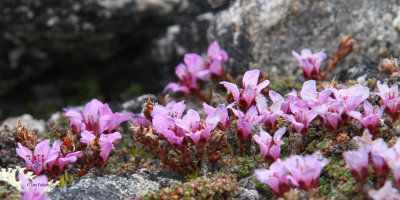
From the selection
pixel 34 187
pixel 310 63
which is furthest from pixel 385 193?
pixel 34 187

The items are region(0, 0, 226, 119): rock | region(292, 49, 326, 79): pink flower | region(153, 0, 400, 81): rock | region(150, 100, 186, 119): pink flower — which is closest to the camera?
region(150, 100, 186, 119): pink flower

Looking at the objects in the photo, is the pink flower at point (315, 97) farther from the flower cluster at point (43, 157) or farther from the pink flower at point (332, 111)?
the flower cluster at point (43, 157)

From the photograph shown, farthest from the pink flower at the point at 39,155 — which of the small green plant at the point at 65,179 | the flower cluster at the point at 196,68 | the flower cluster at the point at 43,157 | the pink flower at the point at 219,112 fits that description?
the flower cluster at the point at 196,68

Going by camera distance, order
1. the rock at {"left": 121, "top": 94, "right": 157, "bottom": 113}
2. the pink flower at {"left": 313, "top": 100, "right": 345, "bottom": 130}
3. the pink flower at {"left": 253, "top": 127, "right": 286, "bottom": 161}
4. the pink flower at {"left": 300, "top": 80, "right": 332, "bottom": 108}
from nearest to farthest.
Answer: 1. the pink flower at {"left": 253, "top": 127, "right": 286, "bottom": 161}
2. the pink flower at {"left": 313, "top": 100, "right": 345, "bottom": 130}
3. the pink flower at {"left": 300, "top": 80, "right": 332, "bottom": 108}
4. the rock at {"left": 121, "top": 94, "right": 157, "bottom": 113}

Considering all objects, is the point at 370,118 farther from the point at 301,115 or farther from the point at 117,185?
the point at 117,185

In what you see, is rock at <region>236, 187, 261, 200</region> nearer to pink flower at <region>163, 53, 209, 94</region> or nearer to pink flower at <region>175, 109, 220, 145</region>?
pink flower at <region>175, 109, 220, 145</region>

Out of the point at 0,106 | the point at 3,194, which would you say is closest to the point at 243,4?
the point at 3,194

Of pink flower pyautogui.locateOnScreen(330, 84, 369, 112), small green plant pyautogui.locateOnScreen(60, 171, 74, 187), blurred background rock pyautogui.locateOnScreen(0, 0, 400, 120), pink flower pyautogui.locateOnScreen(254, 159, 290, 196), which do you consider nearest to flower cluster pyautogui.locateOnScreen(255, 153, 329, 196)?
pink flower pyautogui.locateOnScreen(254, 159, 290, 196)

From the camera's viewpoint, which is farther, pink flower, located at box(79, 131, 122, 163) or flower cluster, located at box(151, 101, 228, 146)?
pink flower, located at box(79, 131, 122, 163)
